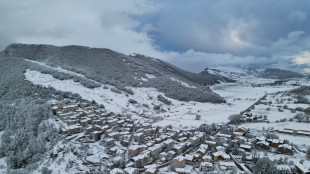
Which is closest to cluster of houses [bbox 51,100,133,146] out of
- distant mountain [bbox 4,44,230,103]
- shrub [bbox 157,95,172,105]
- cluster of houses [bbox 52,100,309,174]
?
cluster of houses [bbox 52,100,309,174]

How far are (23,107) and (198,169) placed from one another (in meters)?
25.6

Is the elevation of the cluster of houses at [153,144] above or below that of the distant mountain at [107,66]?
below

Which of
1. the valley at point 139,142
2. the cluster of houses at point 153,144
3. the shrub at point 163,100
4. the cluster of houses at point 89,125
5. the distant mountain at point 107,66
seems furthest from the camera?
the distant mountain at point 107,66

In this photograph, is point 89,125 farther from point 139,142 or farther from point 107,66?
point 107,66

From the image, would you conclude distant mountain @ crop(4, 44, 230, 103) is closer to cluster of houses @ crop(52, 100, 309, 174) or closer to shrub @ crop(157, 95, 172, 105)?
shrub @ crop(157, 95, 172, 105)

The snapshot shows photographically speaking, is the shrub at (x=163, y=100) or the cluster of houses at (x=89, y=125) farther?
the shrub at (x=163, y=100)

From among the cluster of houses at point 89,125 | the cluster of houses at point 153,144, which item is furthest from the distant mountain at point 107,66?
the cluster of houses at point 153,144

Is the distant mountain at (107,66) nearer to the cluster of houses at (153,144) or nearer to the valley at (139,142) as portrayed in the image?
the valley at (139,142)

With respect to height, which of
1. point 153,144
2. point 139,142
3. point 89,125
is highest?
point 89,125

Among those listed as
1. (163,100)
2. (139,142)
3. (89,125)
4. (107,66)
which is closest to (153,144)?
(139,142)

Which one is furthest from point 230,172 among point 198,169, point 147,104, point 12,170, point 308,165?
point 147,104

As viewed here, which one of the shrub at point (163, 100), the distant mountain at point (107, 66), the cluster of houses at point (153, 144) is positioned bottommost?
the cluster of houses at point (153, 144)

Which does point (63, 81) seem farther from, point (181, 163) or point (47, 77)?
point (181, 163)

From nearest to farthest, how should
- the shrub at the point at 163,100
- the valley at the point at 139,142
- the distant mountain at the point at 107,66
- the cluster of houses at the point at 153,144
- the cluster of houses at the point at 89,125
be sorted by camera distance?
the valley at the point at 139,142
the cluster of houses at the point at 153,144
the cluster of houses at the point at 89,125
the shrub at the point at 163,100
the distant mountain at the point at 107,66
